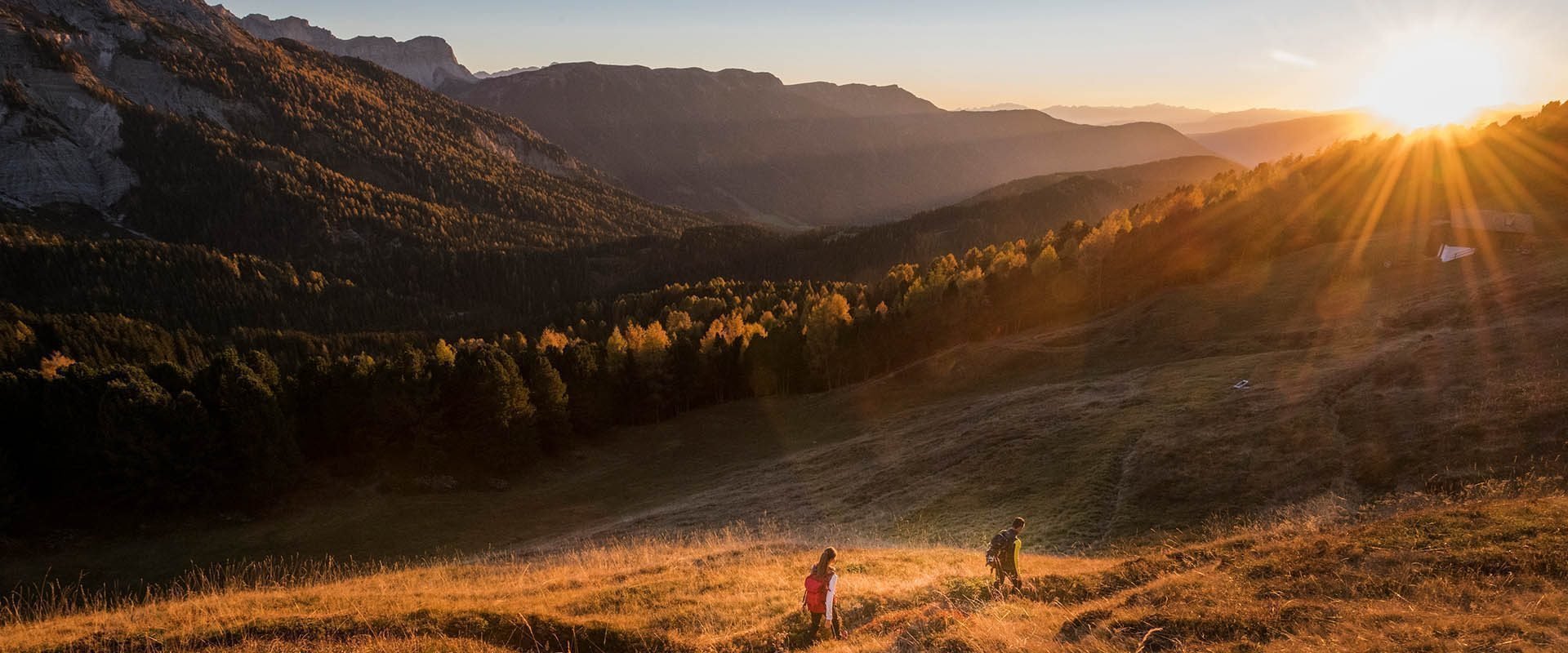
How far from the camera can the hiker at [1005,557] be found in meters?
18.9

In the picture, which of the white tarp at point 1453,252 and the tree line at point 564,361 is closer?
the tree line at point 564,361

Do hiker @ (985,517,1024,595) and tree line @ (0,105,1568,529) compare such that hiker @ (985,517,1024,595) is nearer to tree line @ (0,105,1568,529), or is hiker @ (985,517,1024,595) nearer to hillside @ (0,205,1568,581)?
hillside @ (0,205,1568,581)

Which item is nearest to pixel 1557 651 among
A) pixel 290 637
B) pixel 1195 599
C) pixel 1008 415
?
pixel 1195 599

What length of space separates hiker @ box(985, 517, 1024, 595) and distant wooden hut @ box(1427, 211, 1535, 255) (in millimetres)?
86666

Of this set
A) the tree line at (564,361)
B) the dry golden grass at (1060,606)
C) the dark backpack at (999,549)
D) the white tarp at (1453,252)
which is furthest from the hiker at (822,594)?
the white tarp at (1453,252)

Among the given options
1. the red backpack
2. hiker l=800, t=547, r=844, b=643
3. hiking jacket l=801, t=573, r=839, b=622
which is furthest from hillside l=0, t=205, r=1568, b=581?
the red backpack

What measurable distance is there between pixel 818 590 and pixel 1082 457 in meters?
28.4

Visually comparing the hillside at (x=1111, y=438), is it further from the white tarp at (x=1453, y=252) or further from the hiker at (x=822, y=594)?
the hiker at (x=822, y=594)

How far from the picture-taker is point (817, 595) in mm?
16250

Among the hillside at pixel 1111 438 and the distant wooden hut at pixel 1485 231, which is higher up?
the distant wooden hut at pixel 1485 231

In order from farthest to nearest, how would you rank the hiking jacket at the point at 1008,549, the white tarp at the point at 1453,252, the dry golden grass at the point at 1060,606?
the white tarp at the point at 1453,252 → the hiking jacket at the point at 1008,549 → the dry golden grass at the point at 1060,606

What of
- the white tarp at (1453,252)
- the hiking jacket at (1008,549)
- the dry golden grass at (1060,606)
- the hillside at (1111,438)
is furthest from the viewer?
the white tarp at (1453,252)

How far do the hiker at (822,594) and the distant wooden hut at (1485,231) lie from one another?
9259 centimetres

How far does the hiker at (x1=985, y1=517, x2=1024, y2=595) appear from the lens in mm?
18891
